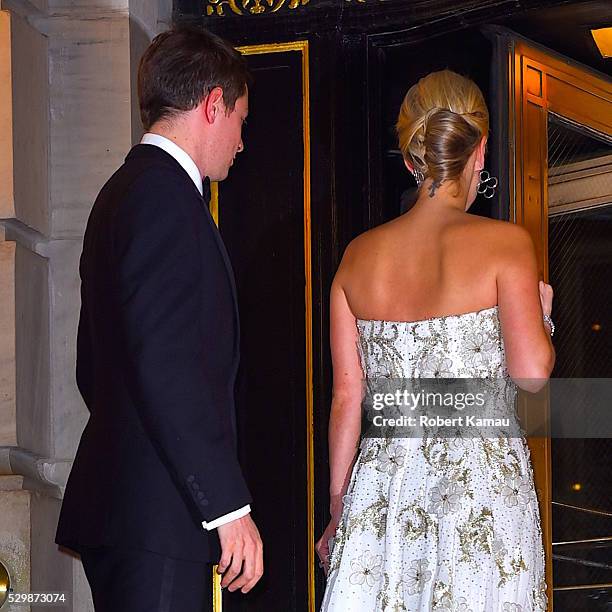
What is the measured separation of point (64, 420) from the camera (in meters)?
4.88

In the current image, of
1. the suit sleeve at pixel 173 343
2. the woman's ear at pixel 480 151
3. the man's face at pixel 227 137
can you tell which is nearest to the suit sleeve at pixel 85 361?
the suit sleeve at pixel 173 343

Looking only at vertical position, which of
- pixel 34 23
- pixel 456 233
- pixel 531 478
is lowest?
pixel 531 478

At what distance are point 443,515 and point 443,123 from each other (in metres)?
0.94

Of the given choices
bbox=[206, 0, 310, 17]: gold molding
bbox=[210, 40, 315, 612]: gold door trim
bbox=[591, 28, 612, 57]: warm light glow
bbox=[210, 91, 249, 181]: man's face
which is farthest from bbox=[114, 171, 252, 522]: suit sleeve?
bbox=[591, 28, 612, 57]: warm light glow

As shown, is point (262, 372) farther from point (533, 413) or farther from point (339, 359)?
point (339, 359)

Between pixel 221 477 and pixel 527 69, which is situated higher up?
pixel 527 69

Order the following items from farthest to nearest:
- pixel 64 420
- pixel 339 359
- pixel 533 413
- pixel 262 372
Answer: pixel 533 413, pixel 262 372, pixel 64 420, pixel 339 359

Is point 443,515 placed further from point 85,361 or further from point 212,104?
point 212,104

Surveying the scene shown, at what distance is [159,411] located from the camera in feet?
9.39

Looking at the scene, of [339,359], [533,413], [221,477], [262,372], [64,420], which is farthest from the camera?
[533,413]

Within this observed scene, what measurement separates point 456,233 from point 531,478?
0.62 meters

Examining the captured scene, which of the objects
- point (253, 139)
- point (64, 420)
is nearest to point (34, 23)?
point (253, 139)

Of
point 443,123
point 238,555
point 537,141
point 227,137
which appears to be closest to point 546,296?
point 443,123

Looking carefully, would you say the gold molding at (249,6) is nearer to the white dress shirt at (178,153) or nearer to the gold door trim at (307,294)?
the gold door trim at (307,294)
